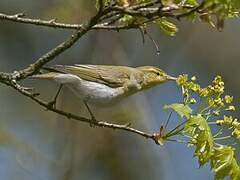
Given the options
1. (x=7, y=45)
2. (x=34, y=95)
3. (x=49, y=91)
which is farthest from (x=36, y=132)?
(x=34, y=95)

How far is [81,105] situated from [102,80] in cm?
161


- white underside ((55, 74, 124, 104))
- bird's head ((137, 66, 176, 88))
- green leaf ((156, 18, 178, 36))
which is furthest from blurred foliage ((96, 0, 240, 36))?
bird's head ((137, 66, 176, 88))

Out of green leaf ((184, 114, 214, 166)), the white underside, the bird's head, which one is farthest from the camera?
the bird's head

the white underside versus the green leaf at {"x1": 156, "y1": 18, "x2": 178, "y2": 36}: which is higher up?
the green leaf at {"x1": 156, "y1": 18, "x2": 178, "y2": 36}

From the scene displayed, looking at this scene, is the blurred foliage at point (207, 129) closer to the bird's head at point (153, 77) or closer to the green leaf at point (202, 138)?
the green leaf at point (202, 138)

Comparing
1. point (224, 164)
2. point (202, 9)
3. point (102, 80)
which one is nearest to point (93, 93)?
point (102, 80)

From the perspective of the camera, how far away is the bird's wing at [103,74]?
3.00 metres

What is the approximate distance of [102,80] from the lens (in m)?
3.13

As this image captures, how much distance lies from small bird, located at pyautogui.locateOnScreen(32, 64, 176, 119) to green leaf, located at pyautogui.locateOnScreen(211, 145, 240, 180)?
0.77 metres

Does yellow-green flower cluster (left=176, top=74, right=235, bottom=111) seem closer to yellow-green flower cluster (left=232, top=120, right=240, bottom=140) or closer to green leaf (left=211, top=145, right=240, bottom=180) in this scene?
yellow-green flower cluster (left=232, top=120, right=240, bottom=140)

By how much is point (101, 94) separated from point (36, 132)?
257cm

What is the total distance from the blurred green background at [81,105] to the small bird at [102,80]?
93 cm

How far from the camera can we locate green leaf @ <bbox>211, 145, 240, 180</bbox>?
2.17 meters

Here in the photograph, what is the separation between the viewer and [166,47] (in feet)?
17.9
